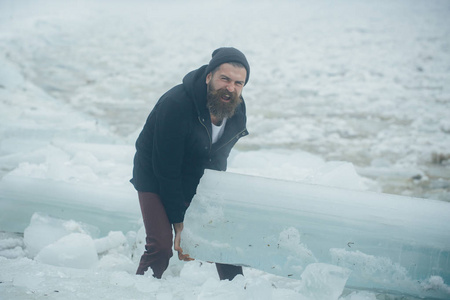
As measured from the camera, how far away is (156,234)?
1845 mm

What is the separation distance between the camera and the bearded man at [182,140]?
174cm

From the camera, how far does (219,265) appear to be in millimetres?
2029

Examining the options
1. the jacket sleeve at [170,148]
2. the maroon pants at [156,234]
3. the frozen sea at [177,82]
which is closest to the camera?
the jacket sleeve at [170,148]

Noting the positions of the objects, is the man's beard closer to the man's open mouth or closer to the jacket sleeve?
the man's open mouth

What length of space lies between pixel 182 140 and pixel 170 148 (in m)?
0.06

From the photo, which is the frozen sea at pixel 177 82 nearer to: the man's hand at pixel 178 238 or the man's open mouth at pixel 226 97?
the man's hand at pixel 178 238

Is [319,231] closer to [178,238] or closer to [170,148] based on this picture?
[178,238]

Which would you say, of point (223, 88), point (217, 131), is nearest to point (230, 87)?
point (223, 88)

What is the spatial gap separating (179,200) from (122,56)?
8.87 metres

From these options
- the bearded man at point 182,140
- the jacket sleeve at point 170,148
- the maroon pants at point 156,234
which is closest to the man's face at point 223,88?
the bearded man at point 182,140

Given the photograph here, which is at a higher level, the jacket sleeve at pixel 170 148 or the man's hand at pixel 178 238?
the jacket sleeve at pixel 170 148

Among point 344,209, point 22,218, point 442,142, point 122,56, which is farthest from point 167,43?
point 344,209

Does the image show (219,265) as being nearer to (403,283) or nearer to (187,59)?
(403,283)

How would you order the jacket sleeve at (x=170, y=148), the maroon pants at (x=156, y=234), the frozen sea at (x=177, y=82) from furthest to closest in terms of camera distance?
1. the frozen sea at (x=177, y=82)
2. the maroon pants at (x=156, y=234)
3. the jacket sleeve at (x=170, y=148)
